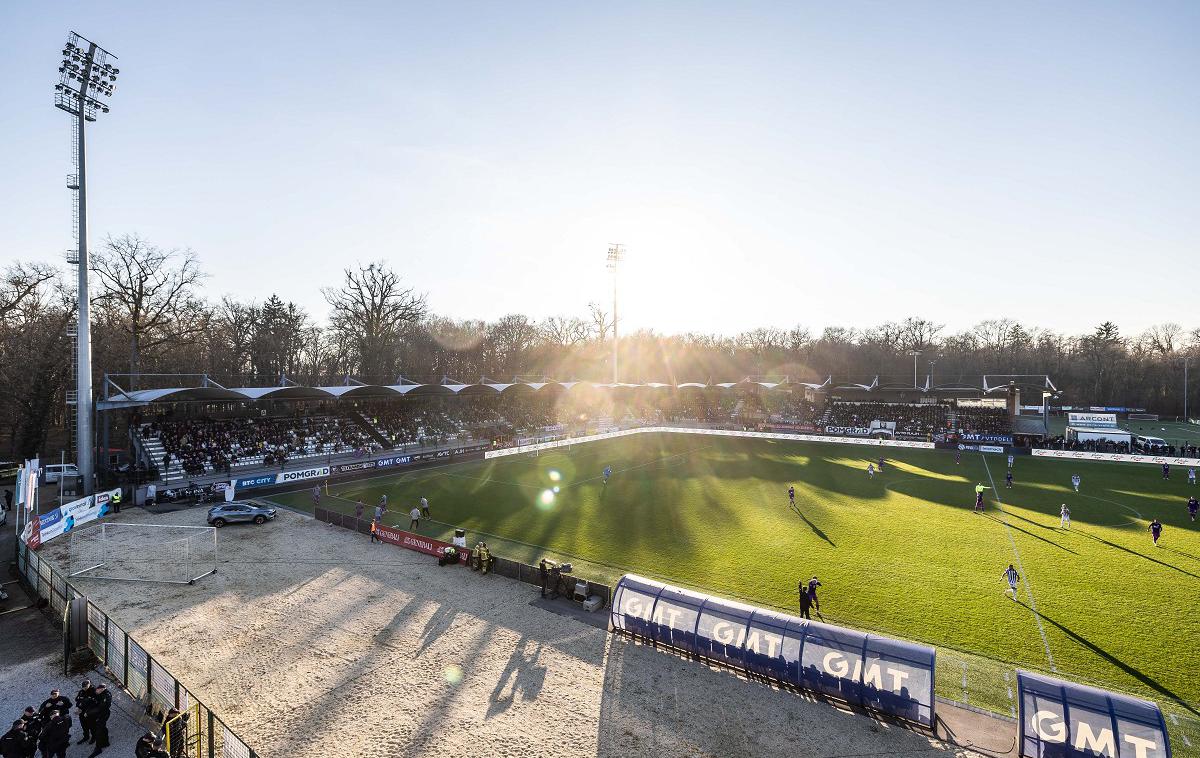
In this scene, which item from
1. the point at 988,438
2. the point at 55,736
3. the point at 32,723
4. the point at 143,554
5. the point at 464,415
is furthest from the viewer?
the point at 464,415

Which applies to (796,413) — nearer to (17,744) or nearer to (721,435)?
(721,435)

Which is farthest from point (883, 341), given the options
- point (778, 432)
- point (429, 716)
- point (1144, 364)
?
point (429, 716)

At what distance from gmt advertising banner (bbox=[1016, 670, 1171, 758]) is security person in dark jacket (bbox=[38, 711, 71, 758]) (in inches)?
706

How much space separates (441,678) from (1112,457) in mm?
56644

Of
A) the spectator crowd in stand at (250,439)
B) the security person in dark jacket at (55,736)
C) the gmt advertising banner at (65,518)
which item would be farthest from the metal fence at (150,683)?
the spectator crowd in stand at (250,439)

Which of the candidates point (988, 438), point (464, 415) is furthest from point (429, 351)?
point (988, 438)

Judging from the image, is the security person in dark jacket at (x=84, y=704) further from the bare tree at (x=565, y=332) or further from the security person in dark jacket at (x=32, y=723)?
the bare tree at (x=565, y=332)

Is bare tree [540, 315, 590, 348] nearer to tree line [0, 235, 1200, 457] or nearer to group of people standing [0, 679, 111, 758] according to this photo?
tree line [0, 235, 1200, 457]

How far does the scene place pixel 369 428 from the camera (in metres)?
49.0

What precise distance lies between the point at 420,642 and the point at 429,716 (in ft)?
11.2

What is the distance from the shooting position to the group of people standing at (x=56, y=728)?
942 cm

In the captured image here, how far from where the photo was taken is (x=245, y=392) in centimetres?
3662

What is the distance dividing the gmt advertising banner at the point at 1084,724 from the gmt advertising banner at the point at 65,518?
98.9ft

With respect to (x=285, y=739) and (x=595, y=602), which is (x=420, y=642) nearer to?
(x=285, y=739)
